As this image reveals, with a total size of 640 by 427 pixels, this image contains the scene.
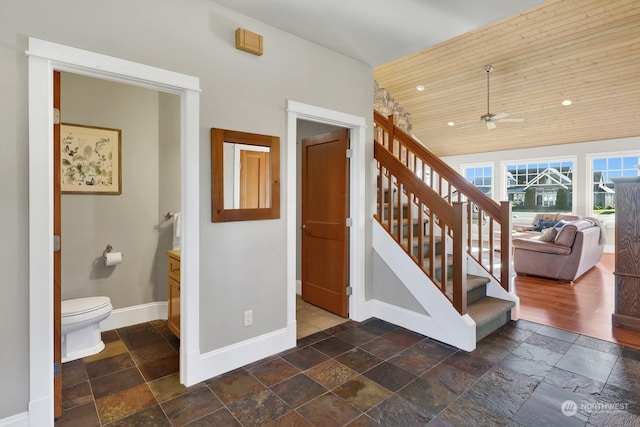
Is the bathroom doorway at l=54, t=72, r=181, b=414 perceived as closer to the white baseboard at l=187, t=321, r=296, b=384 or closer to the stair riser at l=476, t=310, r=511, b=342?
the white baseboard at l=187, t=321, r=296, b=384

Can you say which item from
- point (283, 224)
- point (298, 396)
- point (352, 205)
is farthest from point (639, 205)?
point (298, 396)

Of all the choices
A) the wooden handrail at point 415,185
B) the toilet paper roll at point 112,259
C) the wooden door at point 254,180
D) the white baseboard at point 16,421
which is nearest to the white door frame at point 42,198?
the white baseboard at point 16,421

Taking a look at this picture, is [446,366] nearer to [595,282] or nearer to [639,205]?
[639,205]

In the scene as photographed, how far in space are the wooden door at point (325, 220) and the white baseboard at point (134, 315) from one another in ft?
5.41

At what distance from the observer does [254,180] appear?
8.48 ft

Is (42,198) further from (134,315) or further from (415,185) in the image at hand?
(415,185)

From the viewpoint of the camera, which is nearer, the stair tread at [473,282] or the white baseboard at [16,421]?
the white baseboard at [16,421]

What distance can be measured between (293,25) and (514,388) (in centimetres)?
313

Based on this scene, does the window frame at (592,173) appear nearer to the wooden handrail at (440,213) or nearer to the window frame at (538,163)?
the window frame at (538,163)

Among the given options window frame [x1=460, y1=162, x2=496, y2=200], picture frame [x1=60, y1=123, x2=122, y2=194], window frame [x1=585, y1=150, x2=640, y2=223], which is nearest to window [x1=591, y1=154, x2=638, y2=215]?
window frame [x1=585, y1=150, x2=640, y2=223]

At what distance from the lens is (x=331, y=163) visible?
3643 mm

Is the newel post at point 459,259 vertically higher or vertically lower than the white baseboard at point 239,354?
higher

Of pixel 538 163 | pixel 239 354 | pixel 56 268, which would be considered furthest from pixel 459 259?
pixel 538 163

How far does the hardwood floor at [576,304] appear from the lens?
313 centimetres
